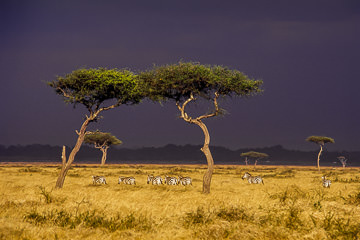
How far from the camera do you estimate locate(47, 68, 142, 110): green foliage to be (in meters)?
23.9

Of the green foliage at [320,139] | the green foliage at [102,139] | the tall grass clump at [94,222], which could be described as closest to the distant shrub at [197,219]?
the tall grass clump at [94,222]

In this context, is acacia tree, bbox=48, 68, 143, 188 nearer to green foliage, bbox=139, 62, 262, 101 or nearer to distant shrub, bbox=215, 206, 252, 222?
green foliage, bbox=139, 62, 262, 101

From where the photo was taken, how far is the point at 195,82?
21.5 meters

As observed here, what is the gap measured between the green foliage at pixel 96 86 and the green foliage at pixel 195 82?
270 cm

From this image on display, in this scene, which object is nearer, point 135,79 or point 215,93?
point 215,93

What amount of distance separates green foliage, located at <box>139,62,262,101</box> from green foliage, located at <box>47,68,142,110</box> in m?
2.70

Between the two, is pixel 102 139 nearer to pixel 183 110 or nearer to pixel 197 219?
pixel 183 110

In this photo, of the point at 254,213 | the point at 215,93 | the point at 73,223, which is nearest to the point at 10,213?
the point at 73,223

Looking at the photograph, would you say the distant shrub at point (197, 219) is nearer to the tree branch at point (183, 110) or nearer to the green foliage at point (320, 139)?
the tree branch at point (183, 110)

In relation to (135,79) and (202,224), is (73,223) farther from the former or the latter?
(135,79)

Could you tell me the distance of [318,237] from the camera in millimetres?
7383

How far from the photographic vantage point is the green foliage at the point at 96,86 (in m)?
23.9

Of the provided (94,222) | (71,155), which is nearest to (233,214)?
(94,222)

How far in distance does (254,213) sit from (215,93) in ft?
41.9
